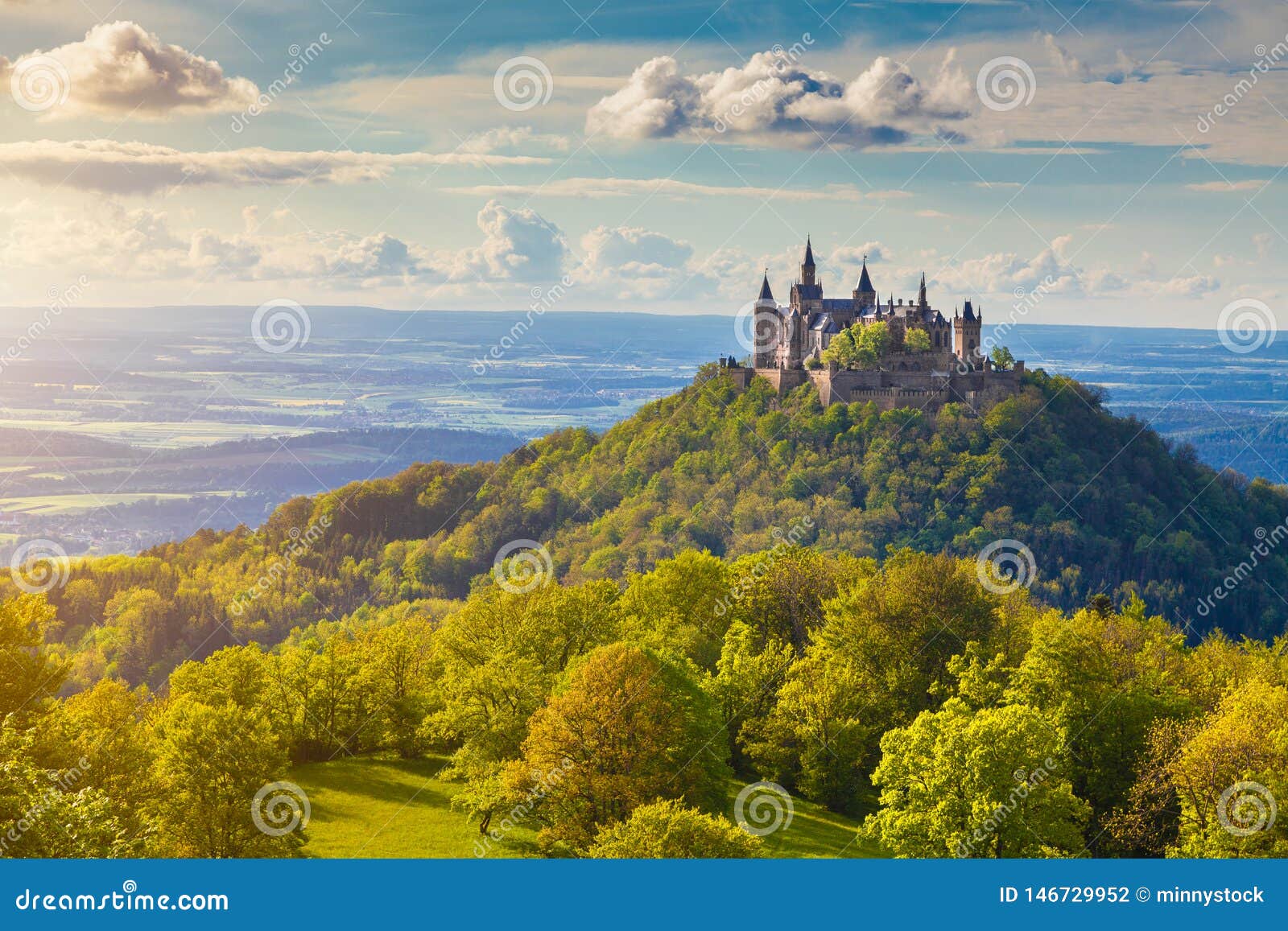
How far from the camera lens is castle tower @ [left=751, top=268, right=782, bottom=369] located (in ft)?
398

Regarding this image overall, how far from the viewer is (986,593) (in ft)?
161

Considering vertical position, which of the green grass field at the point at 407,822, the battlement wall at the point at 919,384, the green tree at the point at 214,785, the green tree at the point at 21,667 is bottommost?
the green grass field at the point at 407,822

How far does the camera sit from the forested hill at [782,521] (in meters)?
105

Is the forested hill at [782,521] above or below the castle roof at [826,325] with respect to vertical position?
→ below

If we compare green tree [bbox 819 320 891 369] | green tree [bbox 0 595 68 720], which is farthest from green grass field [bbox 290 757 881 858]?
green tree [bbox 819 320 891 369]

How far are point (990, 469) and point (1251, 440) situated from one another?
71930mm

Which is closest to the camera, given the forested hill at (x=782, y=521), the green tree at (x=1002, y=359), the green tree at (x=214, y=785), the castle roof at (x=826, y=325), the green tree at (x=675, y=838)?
the green tree at (x=675, y=838)

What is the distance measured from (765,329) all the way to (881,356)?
15.1 meters

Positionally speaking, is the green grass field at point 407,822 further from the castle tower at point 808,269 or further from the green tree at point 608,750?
the castle tower at point 808,269

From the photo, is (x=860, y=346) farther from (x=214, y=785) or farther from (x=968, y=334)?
(x=214, y=785)

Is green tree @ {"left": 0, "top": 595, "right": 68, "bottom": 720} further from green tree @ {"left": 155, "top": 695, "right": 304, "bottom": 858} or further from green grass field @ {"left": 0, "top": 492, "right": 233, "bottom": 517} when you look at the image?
green grass field @ {"left": 0, "top": 492, "right": 233, "bottom": 517}

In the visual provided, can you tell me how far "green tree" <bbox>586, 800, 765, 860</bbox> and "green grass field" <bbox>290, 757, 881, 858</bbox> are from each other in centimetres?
594

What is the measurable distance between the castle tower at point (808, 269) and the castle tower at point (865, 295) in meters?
4.31

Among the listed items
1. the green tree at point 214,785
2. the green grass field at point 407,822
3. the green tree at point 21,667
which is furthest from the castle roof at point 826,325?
the green tree at point 21,667
